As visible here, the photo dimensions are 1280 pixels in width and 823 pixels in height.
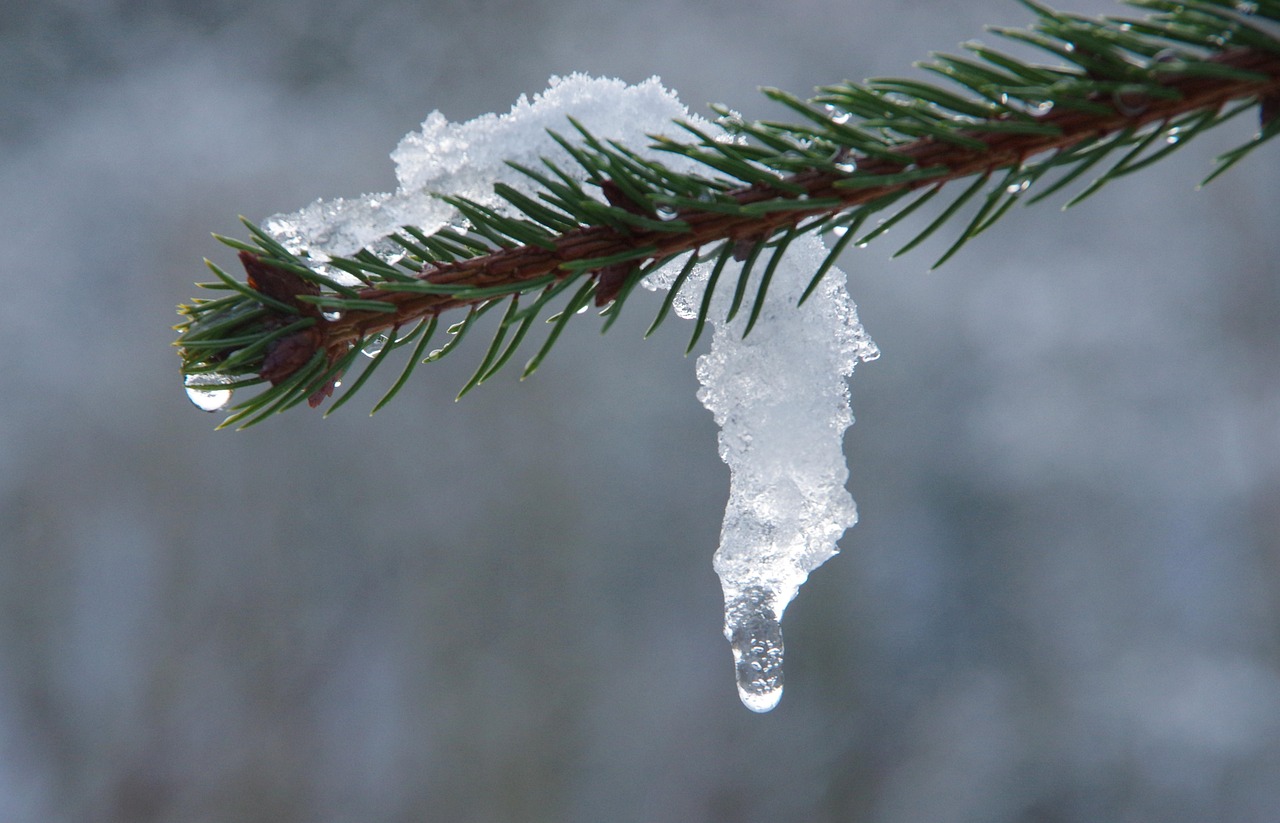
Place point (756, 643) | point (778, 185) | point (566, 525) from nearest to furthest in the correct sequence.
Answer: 1. point (778, 185)
2. point (756, 643)
3. point (566, 525)

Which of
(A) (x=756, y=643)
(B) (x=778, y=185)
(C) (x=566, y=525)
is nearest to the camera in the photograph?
(B) (x=778, y=185)

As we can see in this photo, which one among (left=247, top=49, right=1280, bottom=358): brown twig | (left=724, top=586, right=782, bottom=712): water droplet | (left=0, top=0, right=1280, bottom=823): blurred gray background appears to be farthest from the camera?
(left=0, top=0, right=1280, bottom=823): blurred gray background

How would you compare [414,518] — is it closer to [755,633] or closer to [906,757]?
[906,757]

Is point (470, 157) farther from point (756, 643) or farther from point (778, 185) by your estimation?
point (756, 643)

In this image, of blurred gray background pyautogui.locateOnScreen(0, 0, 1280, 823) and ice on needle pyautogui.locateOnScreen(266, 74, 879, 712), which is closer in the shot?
ice on needle pyautogui.locateOnScreen(266, 74, 879, 712)

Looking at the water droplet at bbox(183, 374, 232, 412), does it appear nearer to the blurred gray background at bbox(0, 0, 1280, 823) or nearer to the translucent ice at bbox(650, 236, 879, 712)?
the translucent ice at bbox(650, 236, 879, 712)

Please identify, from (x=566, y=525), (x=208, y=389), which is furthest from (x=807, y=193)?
(x=566, y=525)

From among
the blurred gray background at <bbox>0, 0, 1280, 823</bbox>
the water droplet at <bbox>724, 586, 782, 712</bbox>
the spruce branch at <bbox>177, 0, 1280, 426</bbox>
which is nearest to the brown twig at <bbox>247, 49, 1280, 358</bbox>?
the spruce branch at <bbox>177, 0, 1280, 426</bbox>
